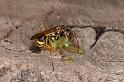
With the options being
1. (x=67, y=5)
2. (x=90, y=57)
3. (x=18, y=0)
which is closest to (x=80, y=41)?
(x=90, y=57)

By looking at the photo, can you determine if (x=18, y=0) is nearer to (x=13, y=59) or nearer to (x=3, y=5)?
(x=3, y=5)

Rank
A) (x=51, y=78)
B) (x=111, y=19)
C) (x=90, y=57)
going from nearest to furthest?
1. (x=51, y=78)
2. (x=90, y=57)
3. (x=111, y=19)

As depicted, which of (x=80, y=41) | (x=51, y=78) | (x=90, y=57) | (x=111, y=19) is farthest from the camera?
(x=111, y=19)

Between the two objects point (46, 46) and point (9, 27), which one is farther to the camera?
point (9, 27)

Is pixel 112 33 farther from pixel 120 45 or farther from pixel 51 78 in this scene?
pixel 51 78

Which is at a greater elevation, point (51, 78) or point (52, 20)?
point (52, 20)

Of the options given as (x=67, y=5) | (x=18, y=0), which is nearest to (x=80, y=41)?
(x=67, y=5)
